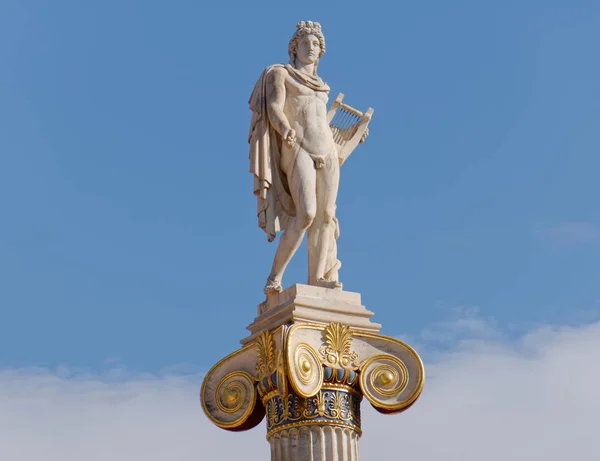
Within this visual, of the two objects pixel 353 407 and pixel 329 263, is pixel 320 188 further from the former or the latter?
pixel 353 407

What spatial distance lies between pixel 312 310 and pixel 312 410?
5.14ft

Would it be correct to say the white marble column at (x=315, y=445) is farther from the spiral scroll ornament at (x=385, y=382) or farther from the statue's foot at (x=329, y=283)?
the statue's foot at (x=329, y=283)

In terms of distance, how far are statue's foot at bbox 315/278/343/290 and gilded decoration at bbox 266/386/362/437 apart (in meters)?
1.68

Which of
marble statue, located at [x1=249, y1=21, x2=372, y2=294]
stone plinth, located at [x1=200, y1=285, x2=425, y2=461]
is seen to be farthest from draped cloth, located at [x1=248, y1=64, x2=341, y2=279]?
stone plinth, located at [x1=200, y1=285, x2=425, y2=461]

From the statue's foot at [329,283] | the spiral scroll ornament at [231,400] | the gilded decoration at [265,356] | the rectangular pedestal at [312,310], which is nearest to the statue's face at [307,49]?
the statue's foot at [329,283]

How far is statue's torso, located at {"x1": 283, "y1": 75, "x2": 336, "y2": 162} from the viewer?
22422 mm

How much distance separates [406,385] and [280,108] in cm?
493

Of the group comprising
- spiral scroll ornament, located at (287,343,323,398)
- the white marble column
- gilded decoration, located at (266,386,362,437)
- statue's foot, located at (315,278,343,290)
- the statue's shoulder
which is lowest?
the white marble column

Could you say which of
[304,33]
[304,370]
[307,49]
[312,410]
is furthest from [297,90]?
[312,410]

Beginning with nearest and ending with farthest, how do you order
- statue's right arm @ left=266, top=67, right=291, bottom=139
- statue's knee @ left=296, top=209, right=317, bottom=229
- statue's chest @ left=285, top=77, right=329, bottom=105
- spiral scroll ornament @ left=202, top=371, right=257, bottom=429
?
spiral scroll ornament @ left=202, top=371, right=257, bottom=429, statue's knee @ left=296, top=209, right=317, bottom=229, statue's right arm @ left=266, top=67, right=291, bottom=139, statue's chest @ left=285, top=77, right=329, bottom=105

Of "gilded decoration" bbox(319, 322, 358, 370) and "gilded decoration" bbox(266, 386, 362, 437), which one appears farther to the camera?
"gilded decoration" bbox(319, 322, 358, 370)

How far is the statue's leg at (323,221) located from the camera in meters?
22.3

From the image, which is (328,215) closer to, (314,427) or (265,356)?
(265,356)

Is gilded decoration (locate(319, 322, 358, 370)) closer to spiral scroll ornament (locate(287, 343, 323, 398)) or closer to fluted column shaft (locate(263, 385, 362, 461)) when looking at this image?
spiral scroll ornament (locate(287, 343, 323, 398))
